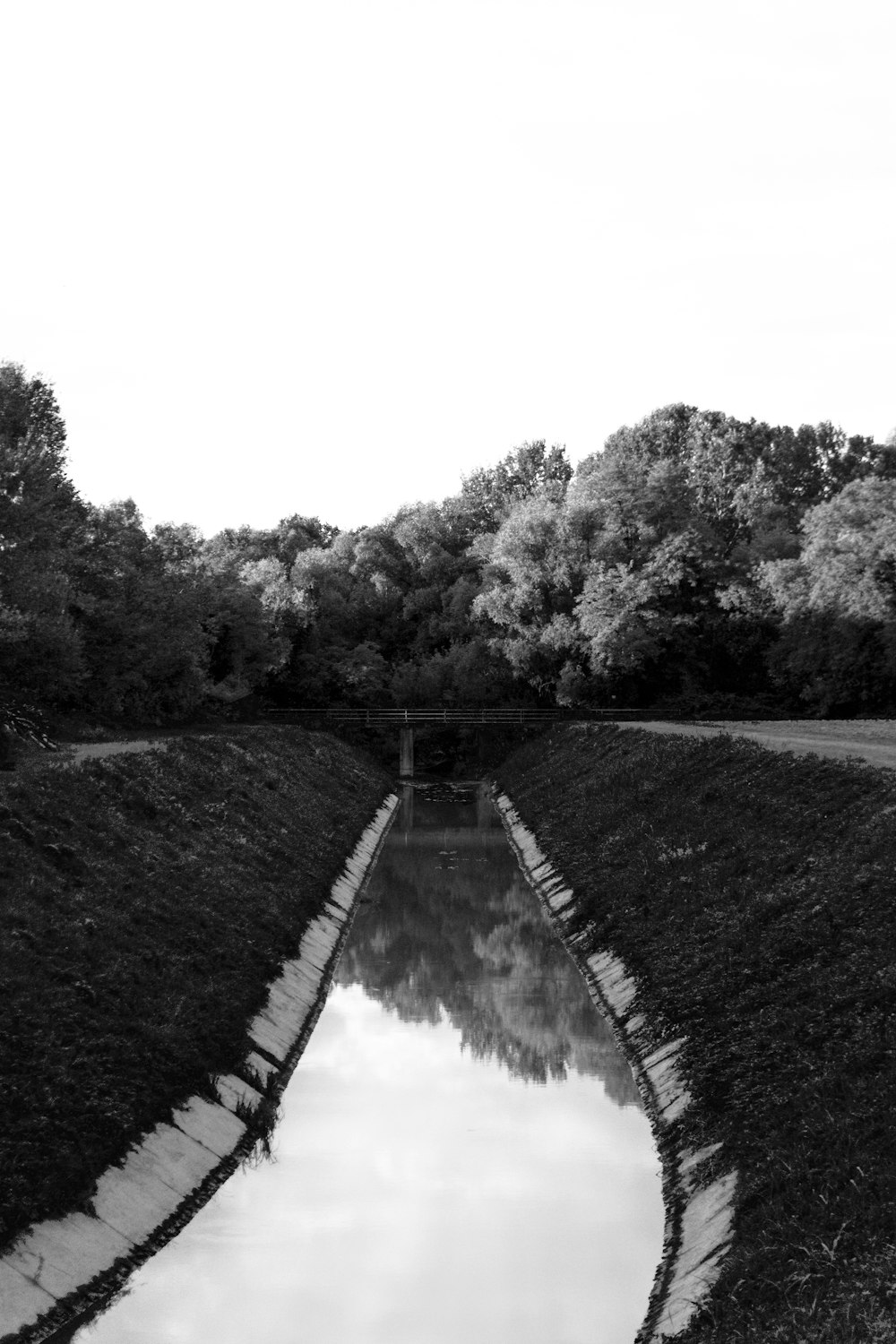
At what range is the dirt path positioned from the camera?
4434 cm

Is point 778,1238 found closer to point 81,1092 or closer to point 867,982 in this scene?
point 867,982

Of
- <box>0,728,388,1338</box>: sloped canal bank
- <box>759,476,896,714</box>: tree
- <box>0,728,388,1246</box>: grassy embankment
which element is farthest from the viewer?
<box>759,476,896,714</box>: tree

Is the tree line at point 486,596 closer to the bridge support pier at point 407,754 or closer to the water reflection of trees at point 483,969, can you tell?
the bridge support pier at point 407,754

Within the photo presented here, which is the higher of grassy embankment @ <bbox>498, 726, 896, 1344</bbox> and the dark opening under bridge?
the dark opening under bridge

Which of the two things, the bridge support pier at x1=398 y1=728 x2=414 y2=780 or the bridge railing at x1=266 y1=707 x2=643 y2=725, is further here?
the bridge support pier at x1=398 y1=728 x2=414 y2=780

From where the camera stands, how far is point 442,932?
136 feet

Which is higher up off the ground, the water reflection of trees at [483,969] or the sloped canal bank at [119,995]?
the sloped canal bank at [119,995]

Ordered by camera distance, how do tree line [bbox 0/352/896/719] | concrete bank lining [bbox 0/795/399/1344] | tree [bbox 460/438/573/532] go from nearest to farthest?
concrete bank lining [bbox 0/795/399/1344] < tree line [bbox 0/352/896/719] < tree [bbox 460/438/573/532]

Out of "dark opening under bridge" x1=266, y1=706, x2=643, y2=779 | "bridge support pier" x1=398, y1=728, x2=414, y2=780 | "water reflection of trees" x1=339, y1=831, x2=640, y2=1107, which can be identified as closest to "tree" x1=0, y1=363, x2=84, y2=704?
"water reflection of trees" x1=339, y1=831, x2=640, y2=1107

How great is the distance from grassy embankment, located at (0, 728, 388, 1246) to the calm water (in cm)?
163

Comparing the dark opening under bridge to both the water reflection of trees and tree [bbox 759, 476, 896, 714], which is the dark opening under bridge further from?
the water reflection of trees

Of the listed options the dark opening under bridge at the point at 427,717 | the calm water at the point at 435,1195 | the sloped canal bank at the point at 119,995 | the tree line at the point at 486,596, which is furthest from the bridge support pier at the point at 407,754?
the calm water at the point at 435,1195

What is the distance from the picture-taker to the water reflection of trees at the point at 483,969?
27.8 metres

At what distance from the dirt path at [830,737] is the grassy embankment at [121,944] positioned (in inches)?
616
